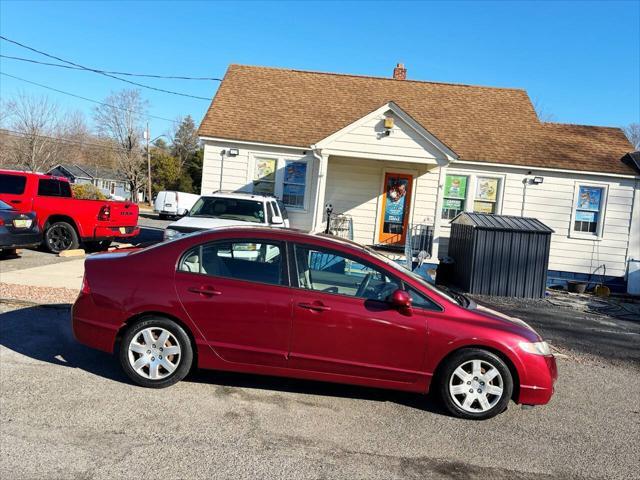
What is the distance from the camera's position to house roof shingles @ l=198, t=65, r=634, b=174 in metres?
14.8

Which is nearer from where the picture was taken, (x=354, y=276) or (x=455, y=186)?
(x=354, y=276)

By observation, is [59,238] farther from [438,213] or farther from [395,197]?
[438,213]

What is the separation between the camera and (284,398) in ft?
15.3

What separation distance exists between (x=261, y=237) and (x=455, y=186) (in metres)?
11.0

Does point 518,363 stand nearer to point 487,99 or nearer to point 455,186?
point 455,186

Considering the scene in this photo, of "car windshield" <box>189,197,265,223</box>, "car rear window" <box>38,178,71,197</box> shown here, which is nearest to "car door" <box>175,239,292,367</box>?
"car windshield" <box>189,197,265,223</box>

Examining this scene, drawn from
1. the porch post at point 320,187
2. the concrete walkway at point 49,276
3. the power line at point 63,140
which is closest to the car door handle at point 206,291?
the concrete walkway at point 49,276

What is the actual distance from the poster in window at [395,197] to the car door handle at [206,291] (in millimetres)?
10958

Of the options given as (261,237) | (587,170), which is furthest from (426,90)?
(261,237)

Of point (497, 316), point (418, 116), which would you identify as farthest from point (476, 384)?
point (418, 116)

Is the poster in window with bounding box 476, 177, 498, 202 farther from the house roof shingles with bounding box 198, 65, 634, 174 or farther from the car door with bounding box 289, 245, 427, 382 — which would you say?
the car door with bounding box 289, 245, 427, 382

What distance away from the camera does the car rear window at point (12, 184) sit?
1214 centimetres

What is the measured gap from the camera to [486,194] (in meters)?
14.8

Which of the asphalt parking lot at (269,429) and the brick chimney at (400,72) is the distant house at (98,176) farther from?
the asphalt parking lot at (269,429)
